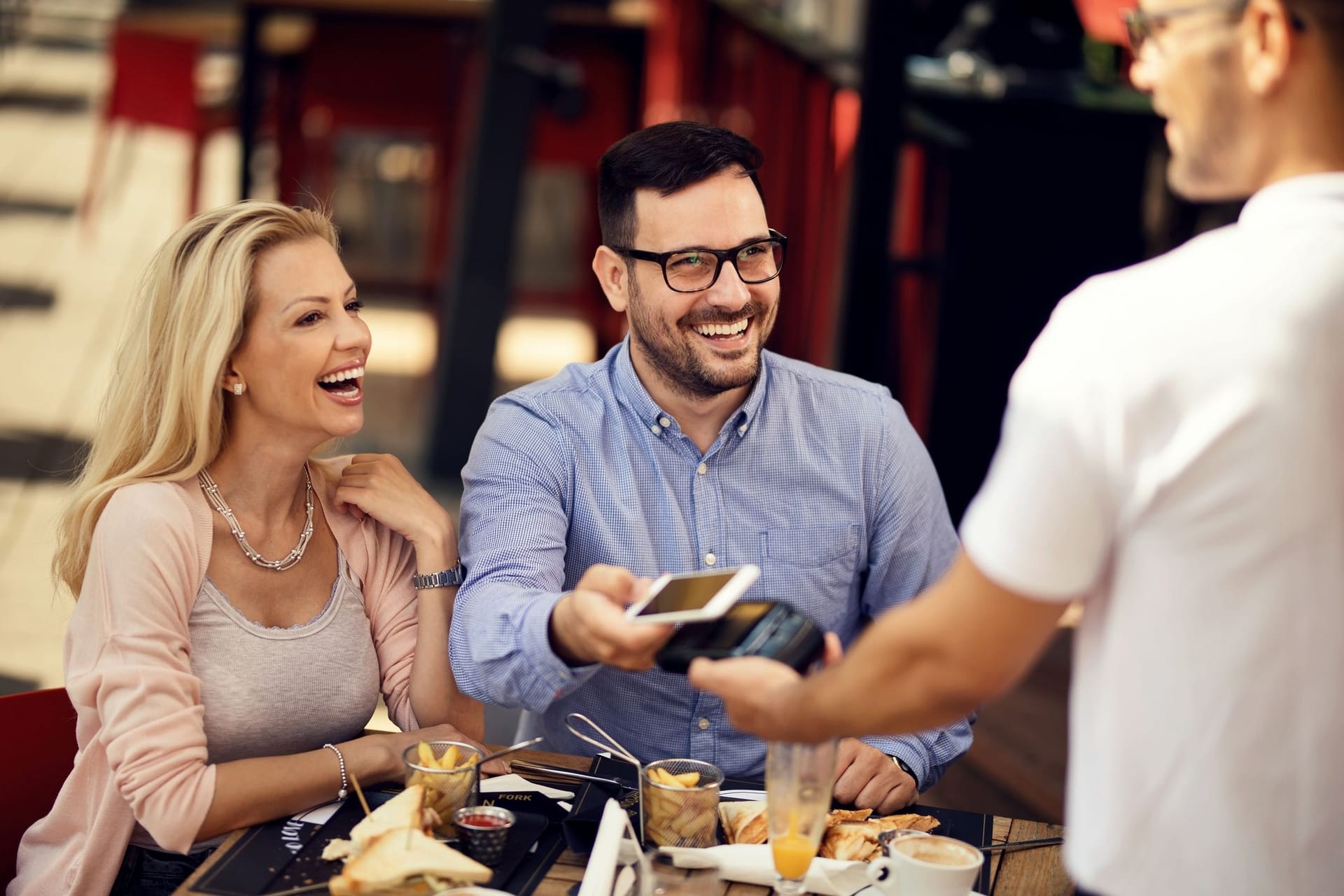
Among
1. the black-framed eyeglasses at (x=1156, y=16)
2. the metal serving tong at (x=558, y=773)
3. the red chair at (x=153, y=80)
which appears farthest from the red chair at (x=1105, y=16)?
the red chair at (x=153, y=80)

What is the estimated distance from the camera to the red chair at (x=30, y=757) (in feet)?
6.02

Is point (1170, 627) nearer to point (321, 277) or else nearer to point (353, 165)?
point (321, 277)

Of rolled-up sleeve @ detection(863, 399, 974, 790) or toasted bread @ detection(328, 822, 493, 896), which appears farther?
rolled-up sleeve @ detection(863, 399, 974, 790)

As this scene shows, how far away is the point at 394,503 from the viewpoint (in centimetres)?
203

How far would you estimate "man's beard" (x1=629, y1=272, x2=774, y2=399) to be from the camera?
2096mm

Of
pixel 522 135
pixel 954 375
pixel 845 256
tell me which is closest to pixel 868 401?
pixel 845 256

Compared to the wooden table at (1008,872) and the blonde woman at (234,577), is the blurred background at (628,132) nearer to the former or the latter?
the blonde woman at (234,577)

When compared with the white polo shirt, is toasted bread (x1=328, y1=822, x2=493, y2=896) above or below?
below

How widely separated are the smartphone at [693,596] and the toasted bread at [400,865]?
31cm

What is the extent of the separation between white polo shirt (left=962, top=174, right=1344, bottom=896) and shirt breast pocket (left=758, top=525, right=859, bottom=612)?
933 millimetres

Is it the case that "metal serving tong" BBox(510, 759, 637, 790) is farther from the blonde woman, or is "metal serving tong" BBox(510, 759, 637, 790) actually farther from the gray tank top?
the gray tank top

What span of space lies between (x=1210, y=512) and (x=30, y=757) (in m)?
1.49

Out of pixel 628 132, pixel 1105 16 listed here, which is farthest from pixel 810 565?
pixel 628 132

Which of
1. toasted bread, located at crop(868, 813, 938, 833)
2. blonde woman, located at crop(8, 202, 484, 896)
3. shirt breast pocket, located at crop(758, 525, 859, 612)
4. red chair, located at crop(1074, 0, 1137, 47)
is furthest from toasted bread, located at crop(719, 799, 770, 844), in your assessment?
red chair, located at crop(1074, 0, 1137, 47)
